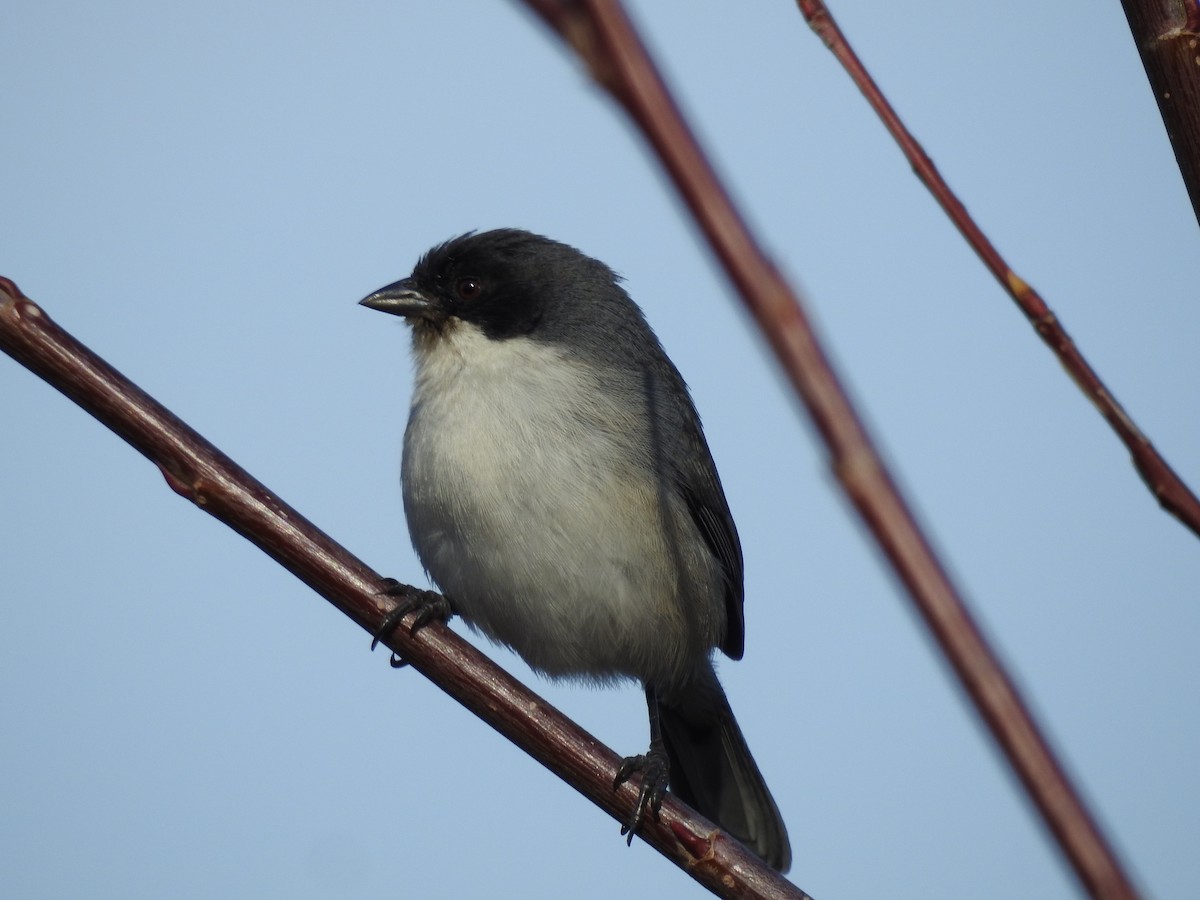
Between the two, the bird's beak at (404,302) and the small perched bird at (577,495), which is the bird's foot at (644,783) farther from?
the bird's beak at (404,302)

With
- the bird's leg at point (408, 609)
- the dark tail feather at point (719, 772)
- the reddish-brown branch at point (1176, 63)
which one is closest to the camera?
the reddish-brown branch at point (1176, 63)

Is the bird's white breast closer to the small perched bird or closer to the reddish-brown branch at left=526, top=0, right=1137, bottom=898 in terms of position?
the small perched bird

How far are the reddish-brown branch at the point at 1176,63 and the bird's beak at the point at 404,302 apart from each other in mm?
4148

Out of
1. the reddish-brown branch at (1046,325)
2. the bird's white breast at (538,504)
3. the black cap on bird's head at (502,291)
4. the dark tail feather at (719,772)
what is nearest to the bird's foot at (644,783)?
the bird's white breast at (538,504)

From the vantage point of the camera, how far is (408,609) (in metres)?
4.43

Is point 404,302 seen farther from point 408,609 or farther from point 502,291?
point 408,609

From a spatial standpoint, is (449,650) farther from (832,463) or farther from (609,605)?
(832,463)

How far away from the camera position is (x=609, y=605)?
5648 mm

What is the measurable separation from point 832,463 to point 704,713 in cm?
Answer: 607

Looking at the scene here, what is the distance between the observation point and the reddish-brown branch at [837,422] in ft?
3.24

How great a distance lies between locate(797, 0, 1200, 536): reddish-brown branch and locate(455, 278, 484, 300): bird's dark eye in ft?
15.4

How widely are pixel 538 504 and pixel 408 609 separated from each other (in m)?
1.09

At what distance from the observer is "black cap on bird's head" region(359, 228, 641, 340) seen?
20.4ft

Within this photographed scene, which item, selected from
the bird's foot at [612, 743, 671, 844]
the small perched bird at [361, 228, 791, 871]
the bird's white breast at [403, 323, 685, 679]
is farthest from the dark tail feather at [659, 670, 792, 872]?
the bird's foot at [612, 743, 671, 844]
